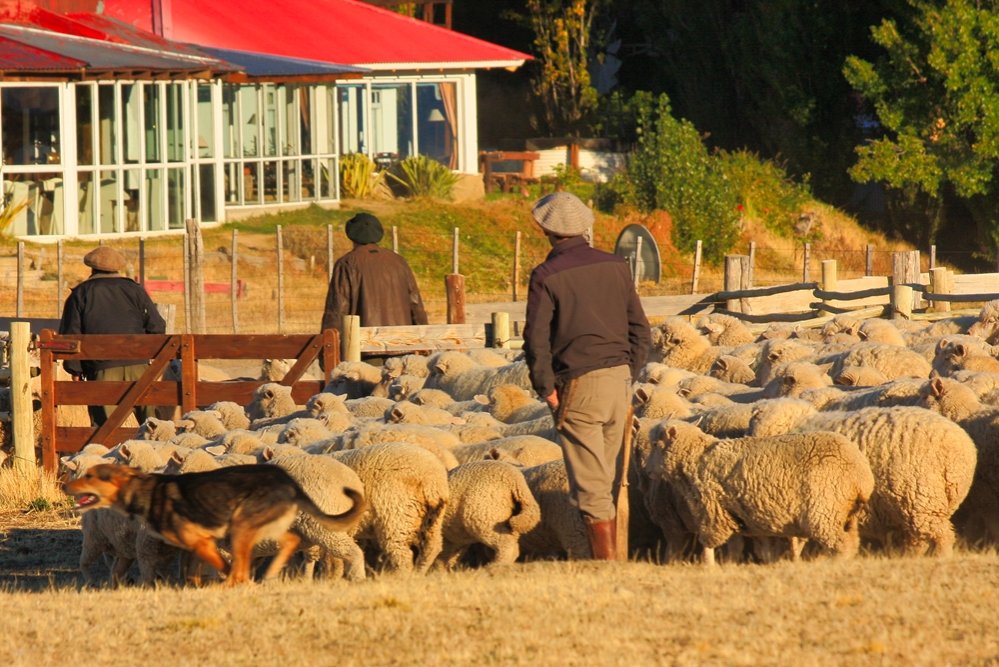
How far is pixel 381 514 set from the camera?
30.9 ft

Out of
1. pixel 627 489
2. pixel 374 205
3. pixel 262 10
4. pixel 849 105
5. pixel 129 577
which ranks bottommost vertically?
pixel 129 577

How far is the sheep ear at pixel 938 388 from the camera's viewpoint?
9.98m

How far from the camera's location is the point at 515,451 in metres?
10.4

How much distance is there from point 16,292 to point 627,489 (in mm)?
15850

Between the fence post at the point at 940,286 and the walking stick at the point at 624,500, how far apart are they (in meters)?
9.45

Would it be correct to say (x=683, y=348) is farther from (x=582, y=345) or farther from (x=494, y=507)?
(x=582, y=345)

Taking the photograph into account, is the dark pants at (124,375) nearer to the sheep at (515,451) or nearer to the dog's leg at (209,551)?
the sheep at (515,451)

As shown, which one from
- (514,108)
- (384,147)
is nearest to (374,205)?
(384,147)

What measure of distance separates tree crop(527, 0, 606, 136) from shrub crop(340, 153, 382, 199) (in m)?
10.4

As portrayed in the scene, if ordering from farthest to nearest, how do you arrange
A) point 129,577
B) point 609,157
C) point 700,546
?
point 609,157
point 129,577
point 700,546

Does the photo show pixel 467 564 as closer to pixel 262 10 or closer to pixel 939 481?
pixel 939 481

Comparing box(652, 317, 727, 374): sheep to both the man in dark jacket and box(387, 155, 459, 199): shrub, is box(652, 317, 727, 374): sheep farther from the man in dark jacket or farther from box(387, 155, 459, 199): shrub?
box(387, 155, 459, 199): shrub

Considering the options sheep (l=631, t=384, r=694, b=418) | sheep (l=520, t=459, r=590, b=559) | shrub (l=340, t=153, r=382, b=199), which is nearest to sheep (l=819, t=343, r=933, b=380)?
sheep (l=631, t=384, r=694, b=418)

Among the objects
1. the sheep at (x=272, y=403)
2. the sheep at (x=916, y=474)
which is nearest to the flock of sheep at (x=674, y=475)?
the sheep at (x=916, y=474)
